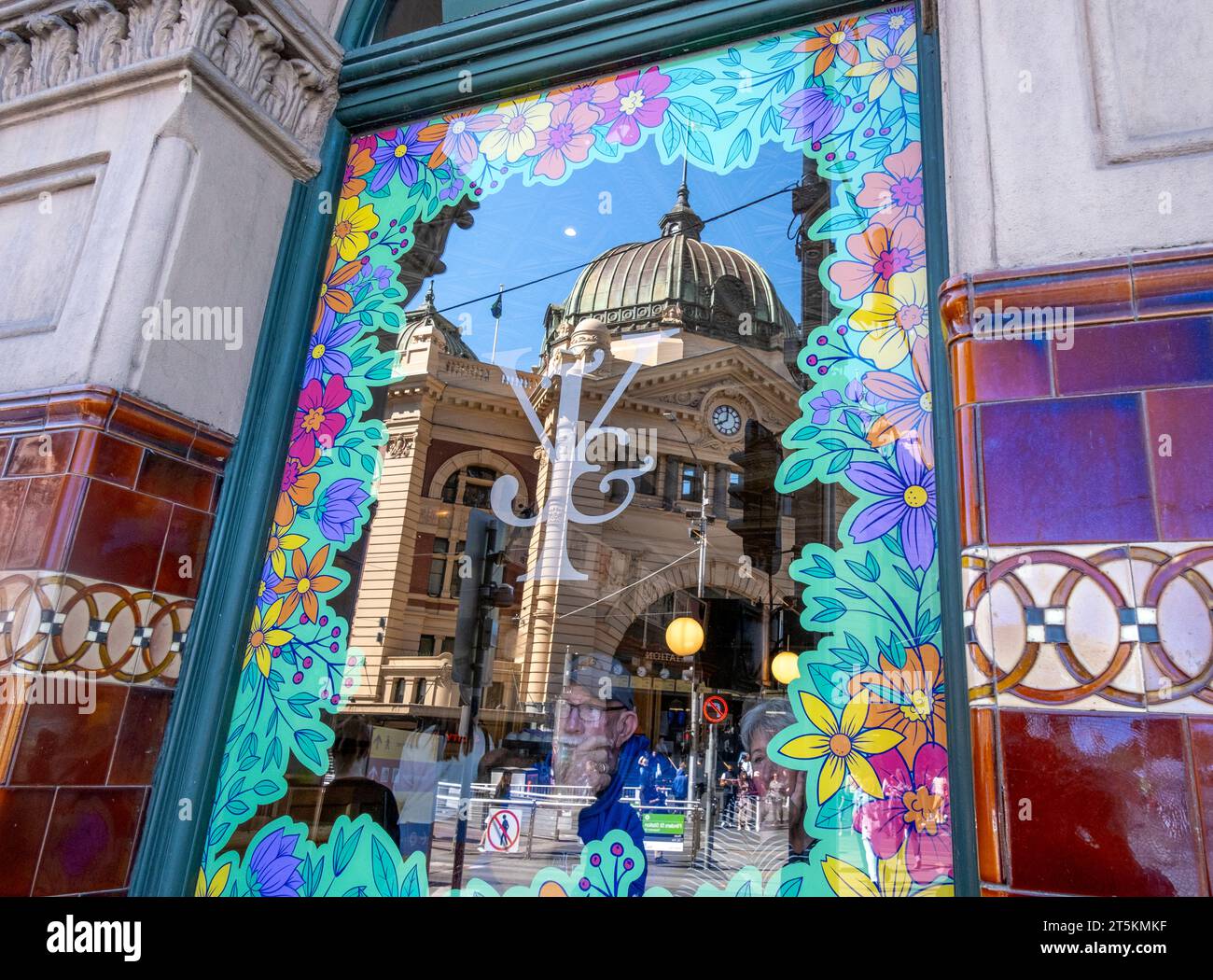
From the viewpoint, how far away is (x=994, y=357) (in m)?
1.95

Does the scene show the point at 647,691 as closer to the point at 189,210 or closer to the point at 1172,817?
the point at 1172,817

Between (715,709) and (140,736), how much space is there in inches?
68.9

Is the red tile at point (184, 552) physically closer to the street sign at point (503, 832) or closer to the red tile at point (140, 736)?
the red tile at point (140, 736)

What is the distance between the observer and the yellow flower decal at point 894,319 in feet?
8.11

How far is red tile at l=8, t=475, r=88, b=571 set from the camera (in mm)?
2447

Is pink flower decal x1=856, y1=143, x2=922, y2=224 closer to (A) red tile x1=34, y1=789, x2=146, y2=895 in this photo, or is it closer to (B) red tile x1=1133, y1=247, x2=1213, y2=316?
(B) red tile x1=1133, y1=247, x2=1213, y2=316

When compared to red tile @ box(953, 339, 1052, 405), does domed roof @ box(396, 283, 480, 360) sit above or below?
above

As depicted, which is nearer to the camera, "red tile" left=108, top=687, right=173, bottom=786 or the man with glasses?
the man with glasses

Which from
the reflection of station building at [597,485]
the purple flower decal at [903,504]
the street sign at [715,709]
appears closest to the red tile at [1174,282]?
the purple flower decal at [903,504]

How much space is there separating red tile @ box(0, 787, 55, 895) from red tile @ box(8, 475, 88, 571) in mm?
621

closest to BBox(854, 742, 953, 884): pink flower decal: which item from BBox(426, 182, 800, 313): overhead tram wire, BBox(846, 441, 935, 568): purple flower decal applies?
BBox(846, 441, 935, 568): purple flower decal

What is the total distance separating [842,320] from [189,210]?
2180 millimetres

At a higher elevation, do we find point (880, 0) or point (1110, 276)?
point (880, 0)
